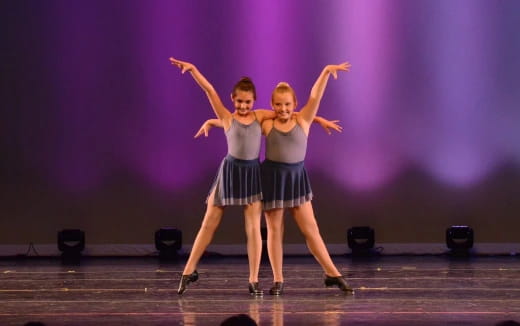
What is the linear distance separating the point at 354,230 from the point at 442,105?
4.33ft

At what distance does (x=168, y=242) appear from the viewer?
8820 millimetres

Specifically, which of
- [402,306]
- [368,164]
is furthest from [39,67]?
[402,306]

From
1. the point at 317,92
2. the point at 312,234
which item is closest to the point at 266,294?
the point at 312,234

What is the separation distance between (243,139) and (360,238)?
9.51 ft

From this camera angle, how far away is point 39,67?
8.97 metres

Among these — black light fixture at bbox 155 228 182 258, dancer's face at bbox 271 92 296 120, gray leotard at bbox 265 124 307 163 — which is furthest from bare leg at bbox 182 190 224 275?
black light fixture at bbox 155 228 182 258

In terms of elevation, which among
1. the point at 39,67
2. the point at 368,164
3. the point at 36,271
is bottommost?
the point at 36,271

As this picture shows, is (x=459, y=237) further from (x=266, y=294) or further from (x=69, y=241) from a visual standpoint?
(x=69, y=241)

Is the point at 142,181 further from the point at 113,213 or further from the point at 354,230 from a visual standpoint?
the point at 354,230

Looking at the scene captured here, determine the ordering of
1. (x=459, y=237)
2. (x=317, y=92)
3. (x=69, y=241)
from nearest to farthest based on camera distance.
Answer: (x=317, y=92), (x=459, y=237), (x=69, y=241)

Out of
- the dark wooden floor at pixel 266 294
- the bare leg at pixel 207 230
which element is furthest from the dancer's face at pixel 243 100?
the dark wooden floor at pixel 266 294

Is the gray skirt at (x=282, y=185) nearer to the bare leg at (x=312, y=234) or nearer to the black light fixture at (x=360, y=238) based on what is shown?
the bare leg at (x=312, y=234)

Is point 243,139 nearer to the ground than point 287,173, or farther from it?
farther from it

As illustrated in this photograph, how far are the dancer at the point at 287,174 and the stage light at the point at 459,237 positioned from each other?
2704 millimetres
